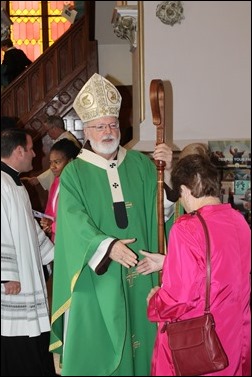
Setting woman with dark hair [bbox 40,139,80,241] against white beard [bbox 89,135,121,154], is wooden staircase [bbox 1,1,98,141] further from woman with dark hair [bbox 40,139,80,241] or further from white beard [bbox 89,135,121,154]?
white beard [bbox 89,135,121,154]

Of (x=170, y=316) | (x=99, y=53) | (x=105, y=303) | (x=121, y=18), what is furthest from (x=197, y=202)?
(x=99, y=53)

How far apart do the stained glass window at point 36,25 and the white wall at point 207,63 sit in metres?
7.15

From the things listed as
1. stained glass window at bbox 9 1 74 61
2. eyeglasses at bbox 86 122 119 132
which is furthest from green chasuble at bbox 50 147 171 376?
stained glass window at bbox 9 1 74 61

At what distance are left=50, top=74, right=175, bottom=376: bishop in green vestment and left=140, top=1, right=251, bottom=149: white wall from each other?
263 millimetres

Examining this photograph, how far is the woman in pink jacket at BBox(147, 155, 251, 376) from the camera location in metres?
2.16

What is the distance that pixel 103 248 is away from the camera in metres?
2.57

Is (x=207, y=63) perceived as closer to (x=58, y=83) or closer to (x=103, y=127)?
(x=103, y=127)

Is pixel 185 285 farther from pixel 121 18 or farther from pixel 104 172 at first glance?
pixel 121 18

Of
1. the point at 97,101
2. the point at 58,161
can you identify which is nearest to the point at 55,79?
the point at 58,161

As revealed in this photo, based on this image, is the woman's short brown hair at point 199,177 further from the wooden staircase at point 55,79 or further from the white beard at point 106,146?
the wooden staircase at point 55,79

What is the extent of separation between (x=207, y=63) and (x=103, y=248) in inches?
35.2

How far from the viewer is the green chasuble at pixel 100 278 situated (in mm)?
2723

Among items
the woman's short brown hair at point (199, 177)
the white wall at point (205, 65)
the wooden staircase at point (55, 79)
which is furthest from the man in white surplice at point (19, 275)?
the wooden staircase at point (55, 79)

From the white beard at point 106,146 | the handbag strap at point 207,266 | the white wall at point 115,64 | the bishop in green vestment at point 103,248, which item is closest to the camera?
the handbag strap at point 207,266
